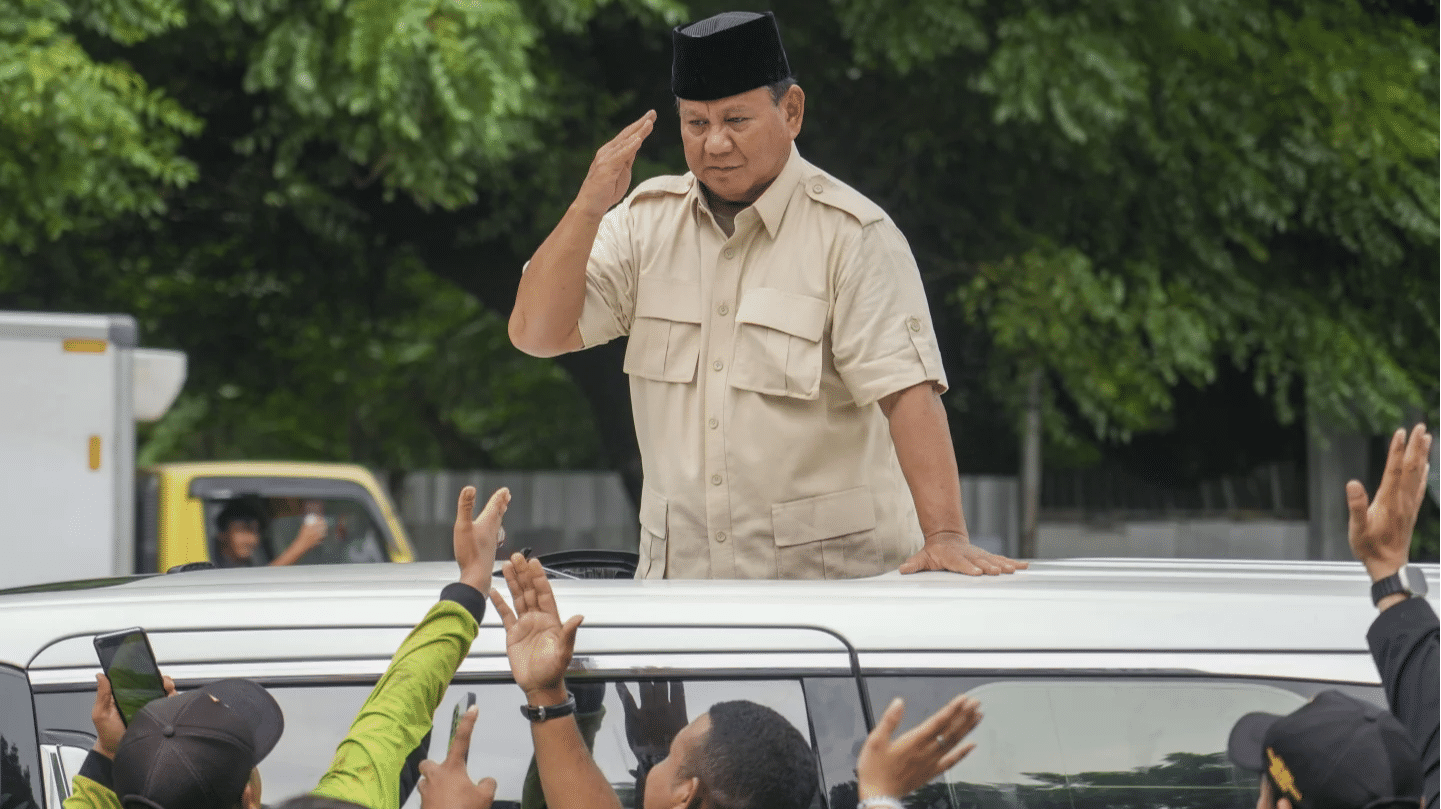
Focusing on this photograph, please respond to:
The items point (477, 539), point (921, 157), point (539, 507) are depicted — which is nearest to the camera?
point (477, 539)

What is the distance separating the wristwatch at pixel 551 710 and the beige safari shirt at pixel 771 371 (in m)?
0.69

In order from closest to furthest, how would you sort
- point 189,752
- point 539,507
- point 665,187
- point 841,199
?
point 189,752 → point 841,199 → point 665,187 → point 539,507

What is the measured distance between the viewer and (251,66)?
7.43 m

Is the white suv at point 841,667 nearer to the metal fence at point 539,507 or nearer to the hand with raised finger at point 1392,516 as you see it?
the hand with raised finger at point 1392,516

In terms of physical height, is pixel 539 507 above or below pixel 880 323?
below

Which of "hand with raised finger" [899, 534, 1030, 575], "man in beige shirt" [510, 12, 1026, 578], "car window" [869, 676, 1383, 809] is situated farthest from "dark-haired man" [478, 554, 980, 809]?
"man in beige shirt" [510, 12, 1026, 578]

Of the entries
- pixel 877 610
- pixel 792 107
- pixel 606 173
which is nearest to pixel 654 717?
pixel 877 610

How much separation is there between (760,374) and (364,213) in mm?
7839

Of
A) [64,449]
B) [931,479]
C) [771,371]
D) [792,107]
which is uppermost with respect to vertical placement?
[792,107]

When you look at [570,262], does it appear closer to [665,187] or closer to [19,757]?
[665,187]

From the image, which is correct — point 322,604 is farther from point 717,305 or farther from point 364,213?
point 364,213

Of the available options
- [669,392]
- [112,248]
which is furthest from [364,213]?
[669,392]

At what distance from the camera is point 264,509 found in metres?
8.01

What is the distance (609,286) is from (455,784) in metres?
1.04
